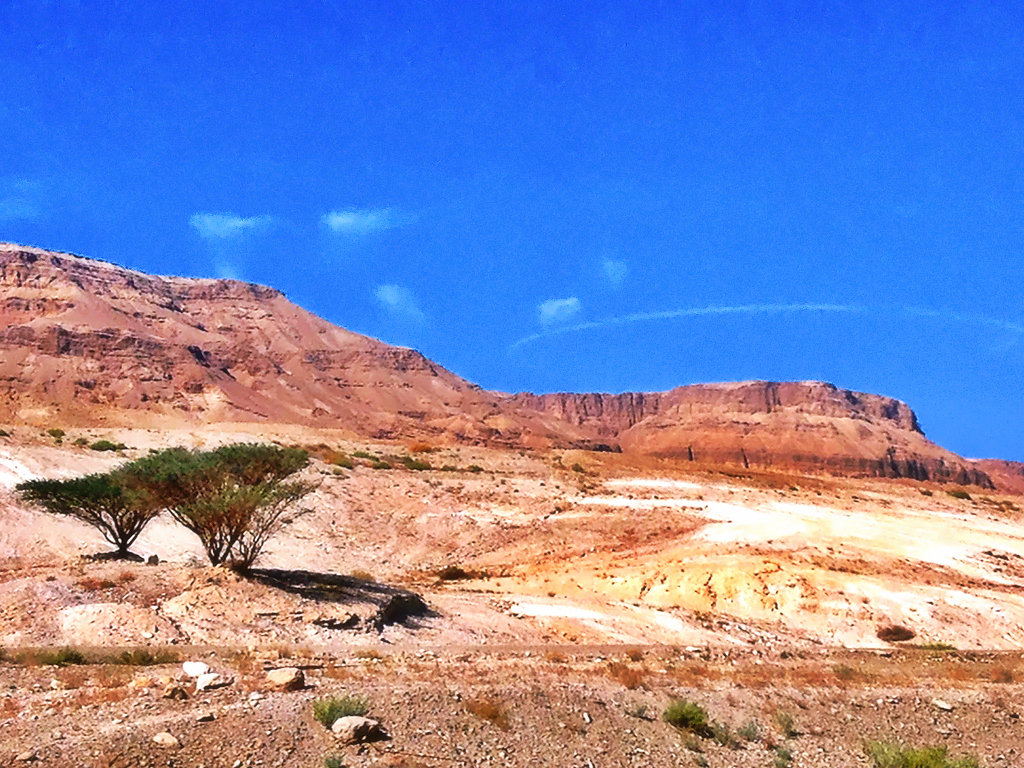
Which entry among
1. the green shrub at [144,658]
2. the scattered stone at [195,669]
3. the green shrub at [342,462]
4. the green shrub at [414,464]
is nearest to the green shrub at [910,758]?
the scattered stone at [195,669]

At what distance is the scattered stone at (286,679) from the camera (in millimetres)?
13055

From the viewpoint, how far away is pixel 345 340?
171 m

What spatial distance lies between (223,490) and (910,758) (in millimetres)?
17561

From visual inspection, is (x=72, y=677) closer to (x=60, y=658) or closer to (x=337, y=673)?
(x=60, y=658)

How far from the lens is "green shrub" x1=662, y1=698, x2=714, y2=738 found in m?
14.5

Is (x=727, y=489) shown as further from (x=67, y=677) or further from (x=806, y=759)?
(x=67, y=677)

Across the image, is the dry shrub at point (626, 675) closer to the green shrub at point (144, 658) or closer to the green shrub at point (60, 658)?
the green shrub at point (144, 658)

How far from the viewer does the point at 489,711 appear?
13281 mm

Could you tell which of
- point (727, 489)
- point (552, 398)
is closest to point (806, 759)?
point (727, 489)

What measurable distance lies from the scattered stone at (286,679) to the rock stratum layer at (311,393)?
6426cm

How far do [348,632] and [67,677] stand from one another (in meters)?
7.87

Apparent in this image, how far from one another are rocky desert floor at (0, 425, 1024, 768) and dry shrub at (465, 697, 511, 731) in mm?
45

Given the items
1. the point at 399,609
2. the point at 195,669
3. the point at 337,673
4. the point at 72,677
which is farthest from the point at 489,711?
the point at 399,609

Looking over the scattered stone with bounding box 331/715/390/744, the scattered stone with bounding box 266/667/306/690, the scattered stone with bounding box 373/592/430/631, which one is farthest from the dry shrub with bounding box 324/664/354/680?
the scattered stone with bounding box 373/592/430/631
